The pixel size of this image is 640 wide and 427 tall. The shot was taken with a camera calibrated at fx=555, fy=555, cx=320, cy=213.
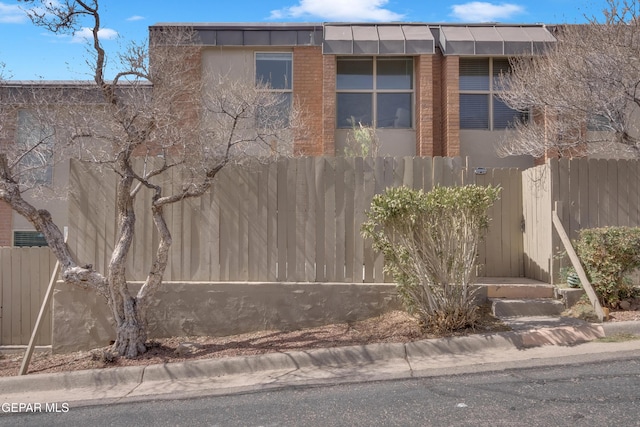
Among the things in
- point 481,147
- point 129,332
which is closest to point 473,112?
point 481,147

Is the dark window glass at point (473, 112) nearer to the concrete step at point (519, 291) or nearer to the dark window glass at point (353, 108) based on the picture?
the dark window glass at point (353, 108)

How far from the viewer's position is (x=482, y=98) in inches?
528

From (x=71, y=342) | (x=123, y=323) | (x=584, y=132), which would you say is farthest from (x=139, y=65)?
(x=584, y=132)

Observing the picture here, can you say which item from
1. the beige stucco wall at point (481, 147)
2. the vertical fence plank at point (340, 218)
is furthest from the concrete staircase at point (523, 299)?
the beige stucco wall at point (481, 147)

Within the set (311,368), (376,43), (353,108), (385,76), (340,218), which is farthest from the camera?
(385,76)

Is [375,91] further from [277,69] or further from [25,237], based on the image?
[25,237]

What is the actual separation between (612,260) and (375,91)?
7426mm

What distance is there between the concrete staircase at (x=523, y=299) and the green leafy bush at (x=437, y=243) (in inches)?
39.0

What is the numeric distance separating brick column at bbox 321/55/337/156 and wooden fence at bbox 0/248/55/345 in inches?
259

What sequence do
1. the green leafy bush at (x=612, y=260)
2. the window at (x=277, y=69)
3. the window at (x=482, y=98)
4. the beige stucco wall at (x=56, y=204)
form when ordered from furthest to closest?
the window at (x=482, y=98) < the window at (x=277, y=69) < the beige stucco wall at (x=56, y=204) < the green leafy bush at (x=612, y=260)

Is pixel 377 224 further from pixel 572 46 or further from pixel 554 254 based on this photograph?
pixel 572 46

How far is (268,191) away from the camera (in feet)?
25.2

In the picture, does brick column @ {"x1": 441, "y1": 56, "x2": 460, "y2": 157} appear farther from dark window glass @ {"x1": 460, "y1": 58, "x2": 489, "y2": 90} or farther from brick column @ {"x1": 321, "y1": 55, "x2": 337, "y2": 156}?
brick column @ {"x1": 321, "y1": 55, "x2": 337, "y2": 156}

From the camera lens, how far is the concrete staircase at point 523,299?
7586 mm
